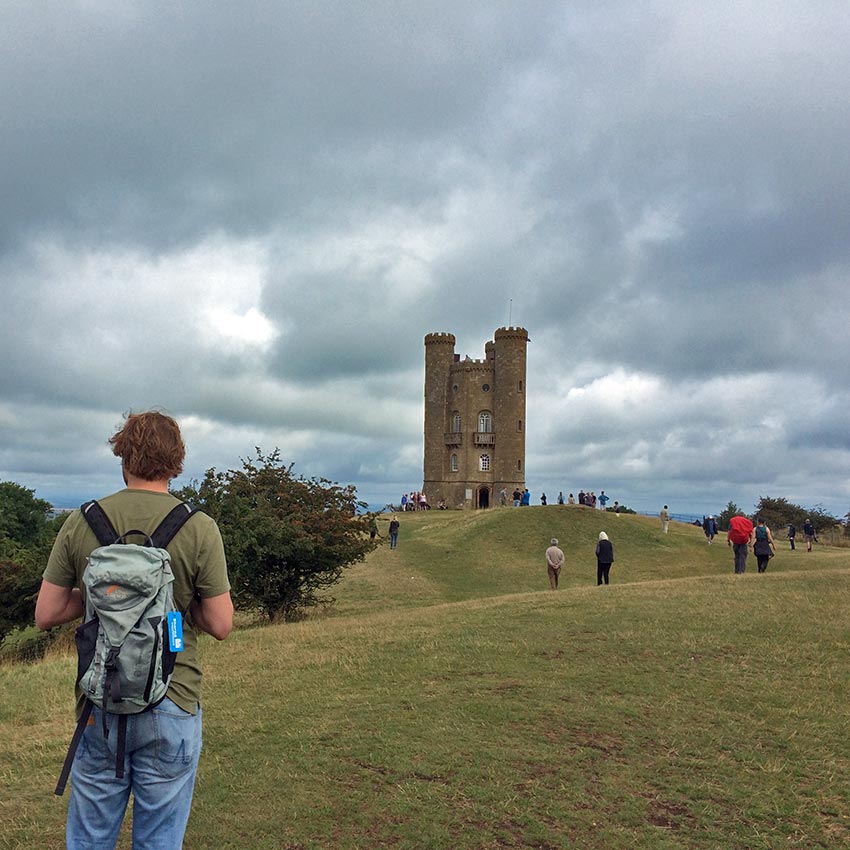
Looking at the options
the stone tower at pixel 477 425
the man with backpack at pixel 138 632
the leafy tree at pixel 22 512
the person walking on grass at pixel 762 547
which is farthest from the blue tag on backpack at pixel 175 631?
the stone tower at pixel 477 425

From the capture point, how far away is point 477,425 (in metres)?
73.2

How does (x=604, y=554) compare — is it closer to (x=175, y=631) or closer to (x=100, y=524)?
(x=175, y=631)

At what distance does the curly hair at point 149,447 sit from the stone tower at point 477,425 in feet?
223

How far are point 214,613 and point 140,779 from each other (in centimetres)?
78

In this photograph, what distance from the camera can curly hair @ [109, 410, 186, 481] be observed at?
3.80 m

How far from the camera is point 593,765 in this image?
24.3 ft

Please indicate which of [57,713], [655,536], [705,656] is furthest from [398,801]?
[655,536]

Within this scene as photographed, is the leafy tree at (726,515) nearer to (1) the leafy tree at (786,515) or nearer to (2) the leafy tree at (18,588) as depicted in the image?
(1) the leafy tree at (786,515)

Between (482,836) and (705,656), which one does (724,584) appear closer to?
(705,656)

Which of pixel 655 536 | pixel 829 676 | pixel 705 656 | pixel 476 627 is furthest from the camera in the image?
pixel 655 536

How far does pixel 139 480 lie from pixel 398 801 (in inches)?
159

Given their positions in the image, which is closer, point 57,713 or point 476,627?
point 57,713

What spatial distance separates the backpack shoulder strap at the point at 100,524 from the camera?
142 inches

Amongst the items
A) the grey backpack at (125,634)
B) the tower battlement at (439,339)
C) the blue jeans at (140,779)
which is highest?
the tower battlement at (439,339)
